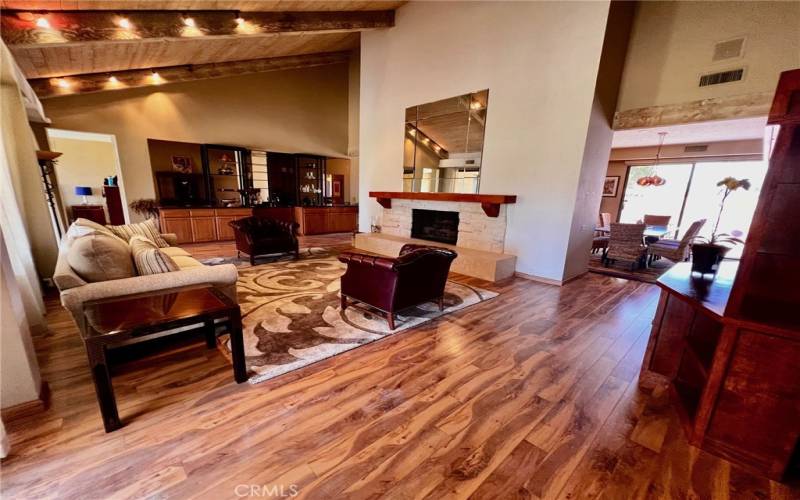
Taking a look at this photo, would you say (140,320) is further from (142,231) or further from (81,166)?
(81,166)

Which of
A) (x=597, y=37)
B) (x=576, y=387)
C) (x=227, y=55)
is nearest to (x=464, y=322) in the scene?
(x=576, y=387)

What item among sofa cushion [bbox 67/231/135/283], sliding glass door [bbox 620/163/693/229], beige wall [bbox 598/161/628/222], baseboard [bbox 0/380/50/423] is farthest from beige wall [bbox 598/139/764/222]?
baseboard [bbox 0/380/50/423]

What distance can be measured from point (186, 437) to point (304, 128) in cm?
878

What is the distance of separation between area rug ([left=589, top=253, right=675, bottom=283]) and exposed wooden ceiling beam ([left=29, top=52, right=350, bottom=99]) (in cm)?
865

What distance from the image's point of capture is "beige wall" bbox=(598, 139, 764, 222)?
672 centimetres

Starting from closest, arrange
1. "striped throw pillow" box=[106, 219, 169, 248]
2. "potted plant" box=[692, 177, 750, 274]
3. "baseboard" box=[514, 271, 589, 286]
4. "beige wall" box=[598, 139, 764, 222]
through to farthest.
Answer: "potted plant" box=[692, 177, 750, 274], "striped throw pillow" box=[106, 219, 169, 248], "baseboard" box=[514, 271, 589, 286], "beige wall" box=[598, 139, 764, 222]

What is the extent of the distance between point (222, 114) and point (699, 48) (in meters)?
9.23

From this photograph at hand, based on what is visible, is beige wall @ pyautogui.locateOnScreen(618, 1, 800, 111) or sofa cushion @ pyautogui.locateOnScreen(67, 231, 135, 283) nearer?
sofa cushion @ pyautogui.locateOnScreen(67, 231, 135, 283)

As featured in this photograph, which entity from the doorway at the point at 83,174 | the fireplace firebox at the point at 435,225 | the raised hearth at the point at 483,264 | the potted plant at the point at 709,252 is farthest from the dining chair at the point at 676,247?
the doorway at the point at 83,174

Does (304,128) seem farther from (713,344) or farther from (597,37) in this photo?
(713,344)

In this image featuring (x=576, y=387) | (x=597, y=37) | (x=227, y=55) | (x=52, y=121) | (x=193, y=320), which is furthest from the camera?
(x=227, y=55)

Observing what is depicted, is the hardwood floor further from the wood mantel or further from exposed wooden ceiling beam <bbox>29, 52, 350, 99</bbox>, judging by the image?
exposed wooden ceiling beam <bbox>29, 52, 350, 99</bbox>

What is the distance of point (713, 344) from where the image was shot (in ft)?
6.23

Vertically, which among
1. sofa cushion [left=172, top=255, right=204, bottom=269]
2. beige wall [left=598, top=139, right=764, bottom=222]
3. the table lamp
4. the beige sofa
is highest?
beige wall [left=598, top=139, right=764, bottom=222]
